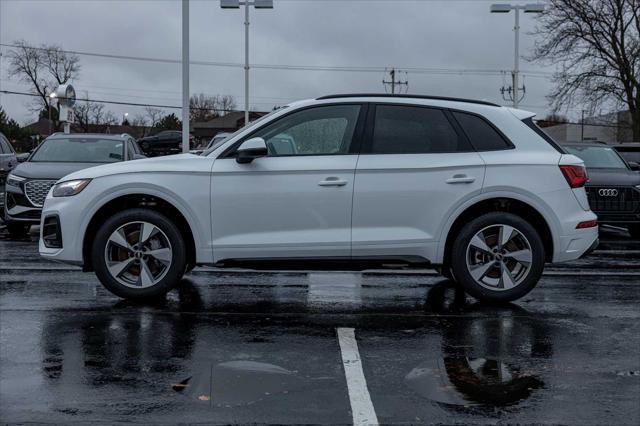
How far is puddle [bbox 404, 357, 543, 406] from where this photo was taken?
4270 millimetres

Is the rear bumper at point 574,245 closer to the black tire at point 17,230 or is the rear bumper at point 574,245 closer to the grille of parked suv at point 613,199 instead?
the grille of parked suv at point 613,199

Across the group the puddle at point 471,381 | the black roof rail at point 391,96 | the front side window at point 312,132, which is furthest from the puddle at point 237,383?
the black roof rail at point 391,96

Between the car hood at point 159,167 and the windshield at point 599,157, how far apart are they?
893 cm

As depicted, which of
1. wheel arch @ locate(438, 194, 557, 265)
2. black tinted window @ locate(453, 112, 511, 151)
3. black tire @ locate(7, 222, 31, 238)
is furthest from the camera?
black tire @ locate(7, 222, 31, 238)

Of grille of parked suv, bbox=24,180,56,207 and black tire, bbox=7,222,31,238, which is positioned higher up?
grille of parked suv, bbox=24,180,56,207

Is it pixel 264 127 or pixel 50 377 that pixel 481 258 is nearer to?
pixel 264 127

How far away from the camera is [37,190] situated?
12.2 m

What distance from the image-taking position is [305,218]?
21.5 feet

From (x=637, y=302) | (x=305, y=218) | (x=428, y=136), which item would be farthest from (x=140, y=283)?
(x=637, y=302)

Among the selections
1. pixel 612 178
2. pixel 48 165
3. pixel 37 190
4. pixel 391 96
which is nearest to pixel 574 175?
pixel 391 96

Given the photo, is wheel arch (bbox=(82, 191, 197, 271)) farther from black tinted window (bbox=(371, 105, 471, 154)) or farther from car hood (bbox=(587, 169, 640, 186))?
car hood (bbox=(587, 169, 640, 186))

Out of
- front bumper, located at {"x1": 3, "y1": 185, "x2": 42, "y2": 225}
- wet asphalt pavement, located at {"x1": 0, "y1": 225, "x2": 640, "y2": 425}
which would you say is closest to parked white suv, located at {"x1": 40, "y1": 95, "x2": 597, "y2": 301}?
wet asphalt pavement, located at {"x1": 0, "y1": 225, "x2": 640, "y2": 425}

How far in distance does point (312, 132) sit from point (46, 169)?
7.05m

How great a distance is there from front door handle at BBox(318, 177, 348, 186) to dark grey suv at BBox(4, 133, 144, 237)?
271 inches
